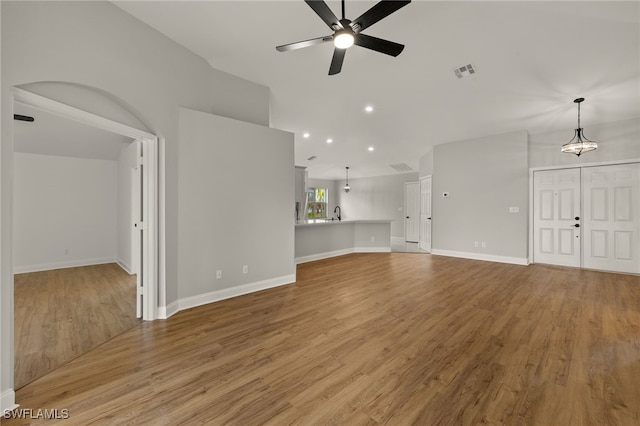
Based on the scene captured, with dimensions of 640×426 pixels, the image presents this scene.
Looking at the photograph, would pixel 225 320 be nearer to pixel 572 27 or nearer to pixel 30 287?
pixel 30 287

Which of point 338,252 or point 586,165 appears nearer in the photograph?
point 586,165

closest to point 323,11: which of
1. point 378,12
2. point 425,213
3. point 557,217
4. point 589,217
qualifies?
point 378,12

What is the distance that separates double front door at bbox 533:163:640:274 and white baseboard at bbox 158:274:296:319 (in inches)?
242

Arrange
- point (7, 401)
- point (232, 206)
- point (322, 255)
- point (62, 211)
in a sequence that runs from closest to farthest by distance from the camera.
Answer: point (7, 401)
point (232, 206)
point (62, 211)
point (322, 255)

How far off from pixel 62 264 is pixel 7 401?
572cm

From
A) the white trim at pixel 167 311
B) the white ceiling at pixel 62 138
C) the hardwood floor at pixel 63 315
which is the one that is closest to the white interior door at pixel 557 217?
the white trim at pixel 167 311

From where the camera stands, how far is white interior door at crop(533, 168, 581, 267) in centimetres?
586

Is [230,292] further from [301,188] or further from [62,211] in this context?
[62,211]

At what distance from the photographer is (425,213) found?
8.62 meters

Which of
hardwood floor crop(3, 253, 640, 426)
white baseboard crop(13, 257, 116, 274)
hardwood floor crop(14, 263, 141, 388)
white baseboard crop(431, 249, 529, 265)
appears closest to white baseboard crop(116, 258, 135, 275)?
hardwood floor crop(14, 263, 141, 388)

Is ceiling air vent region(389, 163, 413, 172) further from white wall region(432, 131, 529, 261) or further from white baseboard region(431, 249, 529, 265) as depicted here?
white baseboard region(431, 249, 529, 265)

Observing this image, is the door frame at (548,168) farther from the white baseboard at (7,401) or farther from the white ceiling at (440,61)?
the white baseboard at (7,401)

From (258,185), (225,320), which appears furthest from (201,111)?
(225,320)

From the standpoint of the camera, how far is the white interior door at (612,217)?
208 inches
